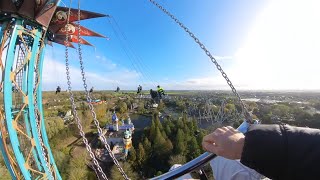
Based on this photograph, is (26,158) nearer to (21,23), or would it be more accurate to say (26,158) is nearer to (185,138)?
(21,23)

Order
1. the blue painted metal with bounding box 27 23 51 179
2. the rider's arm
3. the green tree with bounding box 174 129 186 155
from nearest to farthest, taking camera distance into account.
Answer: the rider's arm → the blue painted metal with bounding box 27 23 51 179 → the green tree with bounding box 174 129 186 155

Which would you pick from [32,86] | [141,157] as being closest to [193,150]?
[141,157]

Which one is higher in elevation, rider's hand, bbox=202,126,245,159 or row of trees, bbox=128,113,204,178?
rider's hand, bbox=202,126,245,159

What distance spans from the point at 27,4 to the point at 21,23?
0.49 meters

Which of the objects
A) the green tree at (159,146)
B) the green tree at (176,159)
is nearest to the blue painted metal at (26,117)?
the green tree at (176,159)

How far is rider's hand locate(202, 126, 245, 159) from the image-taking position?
82 centimetres

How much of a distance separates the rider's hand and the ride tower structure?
4952 millimetres

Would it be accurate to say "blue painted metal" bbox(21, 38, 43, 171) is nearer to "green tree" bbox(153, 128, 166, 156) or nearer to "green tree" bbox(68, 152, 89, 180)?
"green tree" bbox(68, 152, 89, 180)

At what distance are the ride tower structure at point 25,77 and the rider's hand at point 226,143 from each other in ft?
16.2

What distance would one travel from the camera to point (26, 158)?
5.43 meters

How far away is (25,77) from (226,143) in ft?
19.2

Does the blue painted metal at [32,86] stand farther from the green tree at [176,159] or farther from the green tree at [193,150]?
the green tree at [193,150]

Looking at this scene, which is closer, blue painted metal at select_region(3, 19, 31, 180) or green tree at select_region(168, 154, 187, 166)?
blue painted metal at select_region(3, 19, 31, 180)

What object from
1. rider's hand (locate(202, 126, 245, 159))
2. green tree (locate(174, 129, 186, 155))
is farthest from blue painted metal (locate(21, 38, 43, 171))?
green tree (locate(174, 129, 186, 155))
